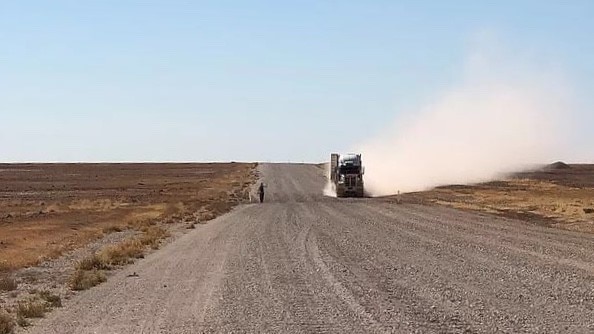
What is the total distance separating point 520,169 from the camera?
134 m

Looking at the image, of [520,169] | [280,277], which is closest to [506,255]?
[280,277]

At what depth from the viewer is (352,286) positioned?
18906 mm

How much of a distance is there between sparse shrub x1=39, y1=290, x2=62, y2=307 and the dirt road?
354 mm

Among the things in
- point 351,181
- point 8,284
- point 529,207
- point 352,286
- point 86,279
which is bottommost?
point 8,284

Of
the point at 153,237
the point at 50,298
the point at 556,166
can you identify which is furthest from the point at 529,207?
the point at 556,166

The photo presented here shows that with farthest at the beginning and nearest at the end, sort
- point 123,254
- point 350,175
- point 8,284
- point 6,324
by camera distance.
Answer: point 350,175
point 123,254
point 8,284
point 6,324

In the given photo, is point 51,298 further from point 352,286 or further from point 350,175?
point 350,175

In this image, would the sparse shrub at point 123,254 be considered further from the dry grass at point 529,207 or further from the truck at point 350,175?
the truck at point 350,175

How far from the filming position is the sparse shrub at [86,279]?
20484mm

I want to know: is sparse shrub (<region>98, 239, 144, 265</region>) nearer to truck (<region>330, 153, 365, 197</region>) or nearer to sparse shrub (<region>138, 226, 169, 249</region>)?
sparse shrub (<region>138, 226, 169, 249</region>)

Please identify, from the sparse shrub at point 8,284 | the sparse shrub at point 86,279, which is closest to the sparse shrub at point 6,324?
the sparse shrub at point 86,279

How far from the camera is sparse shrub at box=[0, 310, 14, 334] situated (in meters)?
14.3

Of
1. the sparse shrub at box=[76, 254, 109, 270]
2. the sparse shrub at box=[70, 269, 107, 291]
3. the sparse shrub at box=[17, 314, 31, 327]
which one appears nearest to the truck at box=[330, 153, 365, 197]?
the sparse shrub at box=[76, 254, 109, 270]

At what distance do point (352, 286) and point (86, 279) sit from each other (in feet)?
21.8
